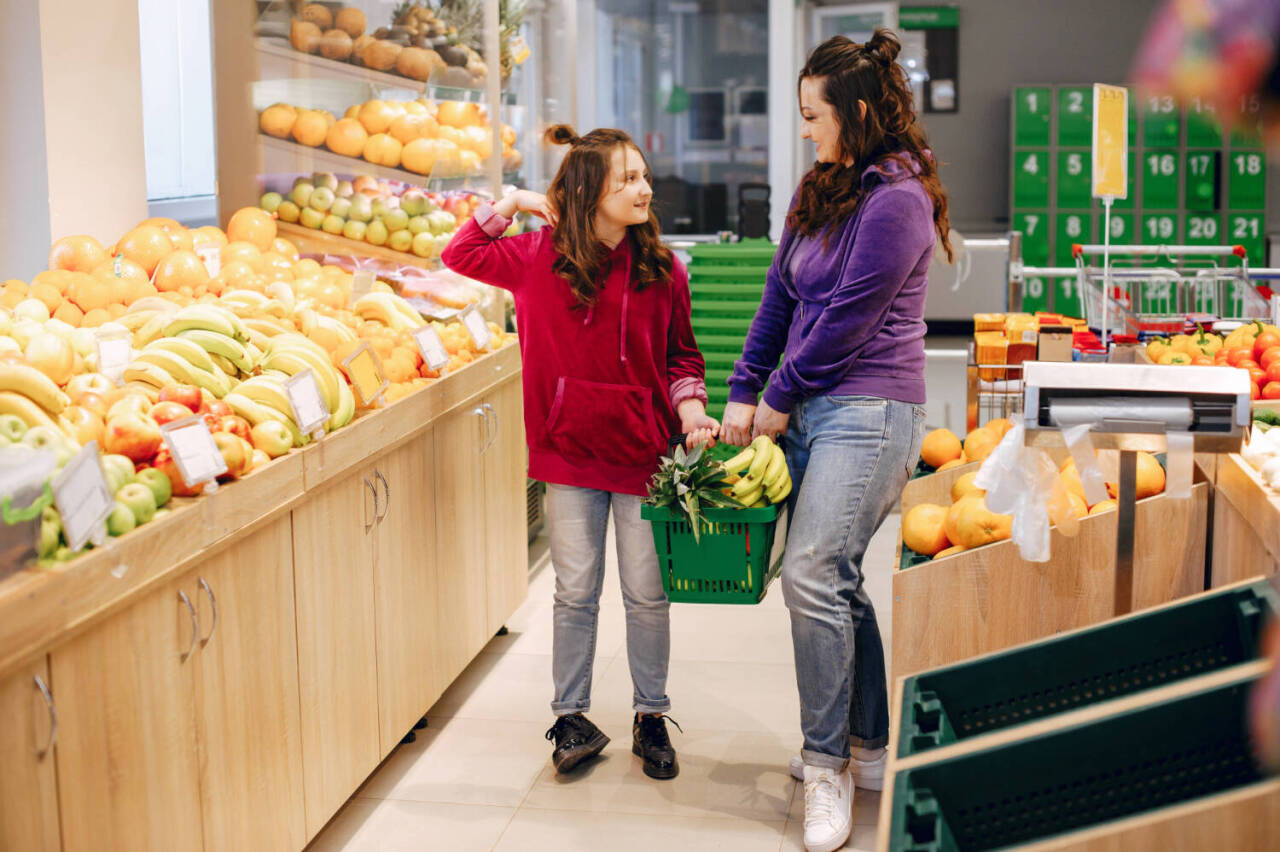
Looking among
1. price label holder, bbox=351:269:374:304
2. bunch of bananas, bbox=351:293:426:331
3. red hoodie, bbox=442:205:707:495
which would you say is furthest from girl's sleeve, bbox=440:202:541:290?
price label holder, bbox=351:269:374:304

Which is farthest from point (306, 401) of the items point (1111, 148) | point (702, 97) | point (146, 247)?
point (702, 97)

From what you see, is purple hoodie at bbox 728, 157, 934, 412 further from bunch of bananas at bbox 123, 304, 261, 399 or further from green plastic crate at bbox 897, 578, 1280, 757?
bunch of bananas at bbox 123, 304, 261, 399

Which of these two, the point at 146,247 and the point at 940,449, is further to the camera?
the point at 940,449

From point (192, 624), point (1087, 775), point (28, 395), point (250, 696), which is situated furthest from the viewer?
point (250, 696)

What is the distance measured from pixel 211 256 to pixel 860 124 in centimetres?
185

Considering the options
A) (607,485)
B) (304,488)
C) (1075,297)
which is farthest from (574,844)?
(1075,297)

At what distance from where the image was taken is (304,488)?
271 cm

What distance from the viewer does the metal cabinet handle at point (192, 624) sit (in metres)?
2.25

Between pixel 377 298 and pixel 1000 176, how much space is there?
966 cm

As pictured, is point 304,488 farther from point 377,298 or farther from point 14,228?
point 14,228

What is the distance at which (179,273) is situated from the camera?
338 cm

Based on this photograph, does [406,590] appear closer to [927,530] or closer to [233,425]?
[233,425]

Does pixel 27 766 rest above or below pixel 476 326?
below

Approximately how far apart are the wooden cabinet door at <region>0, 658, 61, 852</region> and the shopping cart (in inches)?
56.4
